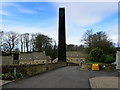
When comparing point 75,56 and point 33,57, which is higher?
point 33,57

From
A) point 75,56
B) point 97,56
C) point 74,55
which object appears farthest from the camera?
point 75,56

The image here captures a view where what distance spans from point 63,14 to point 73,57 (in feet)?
104

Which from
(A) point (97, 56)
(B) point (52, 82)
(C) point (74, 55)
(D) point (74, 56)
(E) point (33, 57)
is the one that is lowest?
(D) point (74, 56)

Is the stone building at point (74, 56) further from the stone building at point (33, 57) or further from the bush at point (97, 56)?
the bush at point (97, 56)

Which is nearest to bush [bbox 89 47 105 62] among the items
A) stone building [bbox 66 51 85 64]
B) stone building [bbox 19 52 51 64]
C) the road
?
the road

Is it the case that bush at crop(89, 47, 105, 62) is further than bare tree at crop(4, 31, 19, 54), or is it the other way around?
bare tree at crop(4, 31, 19, 54)

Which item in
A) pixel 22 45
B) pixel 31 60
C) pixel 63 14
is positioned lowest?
pixel 31 60

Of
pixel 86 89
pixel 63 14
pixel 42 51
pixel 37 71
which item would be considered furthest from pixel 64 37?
pixel 86 89

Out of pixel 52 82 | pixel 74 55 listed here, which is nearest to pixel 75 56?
pixel 74 55

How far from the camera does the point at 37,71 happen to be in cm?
1611

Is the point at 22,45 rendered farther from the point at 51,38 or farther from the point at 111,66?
the point at 111,66

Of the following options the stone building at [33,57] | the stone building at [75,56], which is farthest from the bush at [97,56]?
the stone building at [75,56]

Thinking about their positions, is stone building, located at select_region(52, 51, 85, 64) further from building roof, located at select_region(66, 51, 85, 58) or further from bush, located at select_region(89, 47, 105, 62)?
bush, located at select_region(89, 47, 105, 62)

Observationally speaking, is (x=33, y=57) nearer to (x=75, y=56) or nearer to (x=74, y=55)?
(x=74, y=55)
